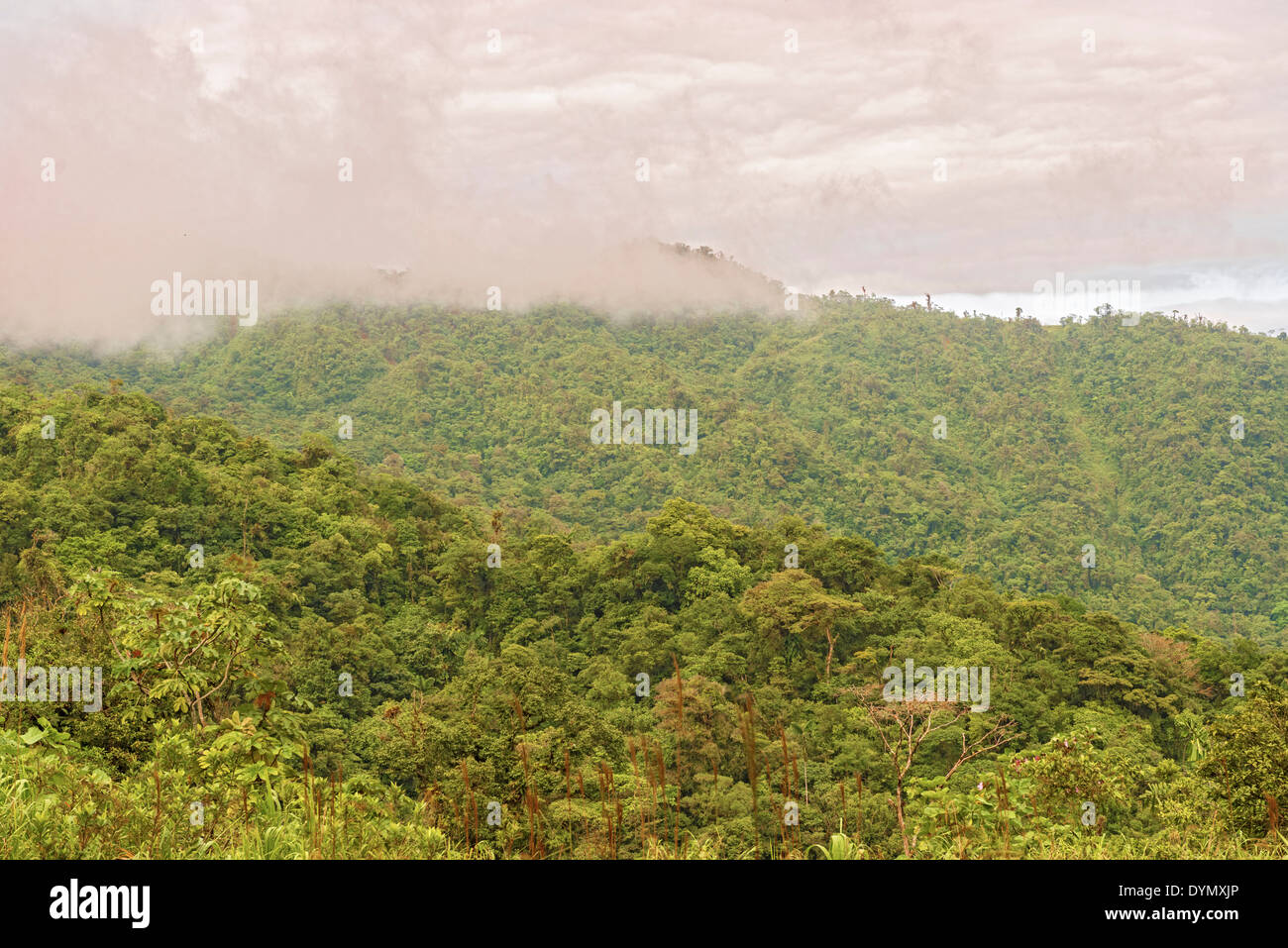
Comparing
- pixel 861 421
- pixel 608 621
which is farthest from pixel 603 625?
pixel 861 421

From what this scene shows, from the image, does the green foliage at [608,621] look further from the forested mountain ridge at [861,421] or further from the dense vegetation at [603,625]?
the forested mountain ridge at [861,421]

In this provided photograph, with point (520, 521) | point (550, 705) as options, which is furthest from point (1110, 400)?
point (550, 705)

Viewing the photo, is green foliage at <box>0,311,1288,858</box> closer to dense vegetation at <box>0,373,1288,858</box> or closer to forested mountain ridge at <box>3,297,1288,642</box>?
dense vegetation at <box>0,373,1288,858</box>

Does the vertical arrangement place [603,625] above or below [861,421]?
below

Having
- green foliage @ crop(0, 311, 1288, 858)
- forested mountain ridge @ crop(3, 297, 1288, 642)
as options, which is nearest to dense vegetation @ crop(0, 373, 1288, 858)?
green foliage @ crop(0, 311, 1288, 858)

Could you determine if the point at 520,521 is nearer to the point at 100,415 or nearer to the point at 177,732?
the point at 100,415

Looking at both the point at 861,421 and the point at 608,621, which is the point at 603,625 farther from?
the point at 861,421
